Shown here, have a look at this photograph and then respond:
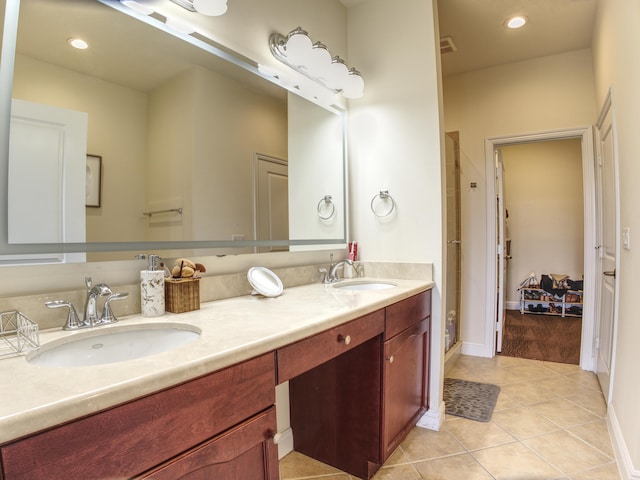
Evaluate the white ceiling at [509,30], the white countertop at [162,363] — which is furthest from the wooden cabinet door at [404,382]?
the white ceiling at [509,30]

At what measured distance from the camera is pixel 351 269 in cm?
228

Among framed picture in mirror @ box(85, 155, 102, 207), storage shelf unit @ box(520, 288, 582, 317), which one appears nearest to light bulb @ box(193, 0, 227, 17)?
framed picture in mirror @ box(85, 155, 102, 207)

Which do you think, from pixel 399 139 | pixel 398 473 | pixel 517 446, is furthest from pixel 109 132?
pixel 517 446

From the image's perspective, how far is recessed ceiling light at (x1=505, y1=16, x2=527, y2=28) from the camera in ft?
8.43

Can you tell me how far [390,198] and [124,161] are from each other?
151 centimetres

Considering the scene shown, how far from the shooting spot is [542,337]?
12.7 ft

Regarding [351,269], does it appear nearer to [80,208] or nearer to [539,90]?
[80,208]

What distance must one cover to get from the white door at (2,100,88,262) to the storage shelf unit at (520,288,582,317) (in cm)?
541

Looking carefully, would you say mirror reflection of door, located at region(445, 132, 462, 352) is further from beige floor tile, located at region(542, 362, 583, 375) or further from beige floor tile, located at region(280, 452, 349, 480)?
beige floor tile, located at region(280, 452, 349, 480)

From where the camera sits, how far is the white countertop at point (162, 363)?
1.92 feet

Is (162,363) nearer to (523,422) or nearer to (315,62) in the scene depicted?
(315,62)

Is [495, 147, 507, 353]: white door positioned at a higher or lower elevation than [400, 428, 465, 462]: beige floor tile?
higher

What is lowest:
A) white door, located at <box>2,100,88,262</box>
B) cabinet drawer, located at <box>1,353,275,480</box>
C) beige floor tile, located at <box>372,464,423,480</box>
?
beige floor tile, located at <box>372,464,423,480</box>

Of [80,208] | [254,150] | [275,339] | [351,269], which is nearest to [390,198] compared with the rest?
[351,269]
